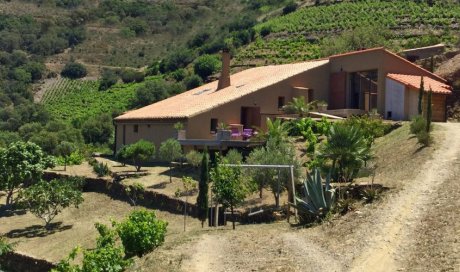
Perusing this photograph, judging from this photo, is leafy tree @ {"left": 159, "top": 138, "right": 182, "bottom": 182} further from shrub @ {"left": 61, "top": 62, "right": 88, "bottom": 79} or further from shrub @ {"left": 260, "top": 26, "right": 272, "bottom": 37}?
shrub @ {"left": 61, "top": 62, "right": 88, "bottom": 79}

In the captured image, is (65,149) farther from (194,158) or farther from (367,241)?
(367,241)

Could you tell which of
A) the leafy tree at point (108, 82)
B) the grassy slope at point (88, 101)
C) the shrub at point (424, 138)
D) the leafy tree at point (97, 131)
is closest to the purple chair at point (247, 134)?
the shrub at point (424, 138)

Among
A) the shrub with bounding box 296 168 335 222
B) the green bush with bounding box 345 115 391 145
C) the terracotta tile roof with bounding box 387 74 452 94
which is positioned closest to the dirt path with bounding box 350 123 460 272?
the shrub with bounding box 296 168 335 222

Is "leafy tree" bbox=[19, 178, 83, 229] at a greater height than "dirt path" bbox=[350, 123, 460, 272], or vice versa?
"dirt path" bbox=[350, 123, 460, 272]

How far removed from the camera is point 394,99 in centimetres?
3738

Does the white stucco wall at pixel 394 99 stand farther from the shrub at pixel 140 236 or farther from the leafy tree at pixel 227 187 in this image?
the shrub at pixel 140 236

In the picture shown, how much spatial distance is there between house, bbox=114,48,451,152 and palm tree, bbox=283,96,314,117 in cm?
81

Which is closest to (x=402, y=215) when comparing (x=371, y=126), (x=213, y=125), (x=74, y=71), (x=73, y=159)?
(x=371, y=126)

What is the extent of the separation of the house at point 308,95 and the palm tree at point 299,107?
0.81 m

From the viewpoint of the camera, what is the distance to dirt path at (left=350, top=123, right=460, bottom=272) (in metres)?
17.3

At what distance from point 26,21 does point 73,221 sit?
115m

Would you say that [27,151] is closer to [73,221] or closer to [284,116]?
[73,221]

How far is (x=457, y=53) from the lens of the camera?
45.7 metres

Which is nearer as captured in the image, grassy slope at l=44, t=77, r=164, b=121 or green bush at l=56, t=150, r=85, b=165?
green bush at l=56, t=150, r=85, b=165
